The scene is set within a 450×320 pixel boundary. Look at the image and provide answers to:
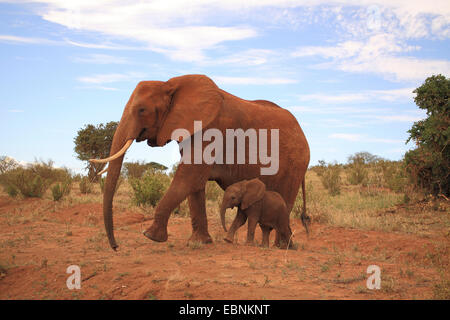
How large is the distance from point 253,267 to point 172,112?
2.83m

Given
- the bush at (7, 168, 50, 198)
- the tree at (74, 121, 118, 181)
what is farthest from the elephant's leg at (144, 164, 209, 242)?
the tree at (74, 121, 118, 181)

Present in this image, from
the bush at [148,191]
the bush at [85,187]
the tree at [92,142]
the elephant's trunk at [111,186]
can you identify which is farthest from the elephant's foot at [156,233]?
the tree at [92,142]

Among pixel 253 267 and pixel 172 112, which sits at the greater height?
pixel 172 112

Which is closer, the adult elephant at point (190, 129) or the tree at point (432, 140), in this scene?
the adult elephant at point (190, 129)

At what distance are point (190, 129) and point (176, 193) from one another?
1038mm

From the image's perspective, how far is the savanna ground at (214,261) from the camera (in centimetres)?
499

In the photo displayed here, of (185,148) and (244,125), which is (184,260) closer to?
(185,148)

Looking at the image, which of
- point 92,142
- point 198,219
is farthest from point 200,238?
point 92,142

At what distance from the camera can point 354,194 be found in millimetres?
18531

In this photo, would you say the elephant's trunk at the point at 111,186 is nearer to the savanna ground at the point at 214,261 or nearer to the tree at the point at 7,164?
the savanna ground at the point at 214,261

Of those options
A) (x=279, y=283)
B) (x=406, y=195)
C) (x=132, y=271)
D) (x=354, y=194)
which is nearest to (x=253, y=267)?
(x=279, y=283)

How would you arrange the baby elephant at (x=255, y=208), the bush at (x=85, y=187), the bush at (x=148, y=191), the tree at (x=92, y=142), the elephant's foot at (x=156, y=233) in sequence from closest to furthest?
the elephant's foot at (x=156, y=233) < the baby elephant at (x=255, y=208) < the bush at (x=148, y=191) < the bush at (x=85, y=187) < the tree at (x=92, y=142)

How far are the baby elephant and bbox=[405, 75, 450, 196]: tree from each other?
7836 millimetres
